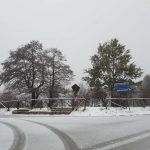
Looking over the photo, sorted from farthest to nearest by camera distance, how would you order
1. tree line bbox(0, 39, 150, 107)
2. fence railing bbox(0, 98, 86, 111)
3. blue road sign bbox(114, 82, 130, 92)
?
tree line bbox(0, 39, 150, 107)
blue road sign bbox(114, 82, 130, 92)
fence railing bbox(0, 98, 86, 111)

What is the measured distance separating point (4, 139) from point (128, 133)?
14.7ft

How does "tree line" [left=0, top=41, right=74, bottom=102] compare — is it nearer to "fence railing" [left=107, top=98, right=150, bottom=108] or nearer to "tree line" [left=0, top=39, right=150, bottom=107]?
"tree line" [left=0, top=39, right=150, bottom=107]

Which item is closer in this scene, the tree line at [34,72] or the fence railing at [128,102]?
the fence railing at [128,102]

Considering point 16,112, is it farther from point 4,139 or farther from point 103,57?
point 4,139

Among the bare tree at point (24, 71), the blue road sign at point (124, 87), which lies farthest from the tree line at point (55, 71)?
the blue road sign at point (124, 87)

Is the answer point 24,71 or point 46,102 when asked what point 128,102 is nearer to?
point 46,102

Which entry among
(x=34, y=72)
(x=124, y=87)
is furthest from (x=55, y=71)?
(x=124, y=87)

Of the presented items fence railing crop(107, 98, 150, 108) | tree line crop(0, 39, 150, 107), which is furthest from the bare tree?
fence railing crop(107, 98, 150, 108)

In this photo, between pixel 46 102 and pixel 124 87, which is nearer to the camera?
pixel 124 87

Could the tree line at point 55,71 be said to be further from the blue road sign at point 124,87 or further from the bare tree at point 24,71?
the blue road sign at point 124,87

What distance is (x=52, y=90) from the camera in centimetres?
5544

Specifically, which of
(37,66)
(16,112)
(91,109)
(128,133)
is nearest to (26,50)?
(37,66)

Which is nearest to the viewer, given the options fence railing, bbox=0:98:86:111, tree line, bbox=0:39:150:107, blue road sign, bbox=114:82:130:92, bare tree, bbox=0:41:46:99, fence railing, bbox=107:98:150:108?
fence railing, bbox=0:98:86:111

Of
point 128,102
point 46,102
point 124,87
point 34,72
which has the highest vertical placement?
point 34,72
